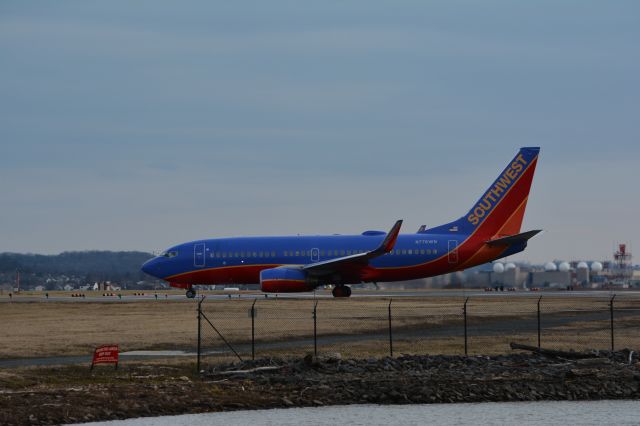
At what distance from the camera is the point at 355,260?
59.2 meters

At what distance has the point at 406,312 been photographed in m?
49.9

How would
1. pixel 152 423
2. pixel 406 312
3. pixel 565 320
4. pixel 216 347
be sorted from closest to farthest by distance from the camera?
1. pixel 152 423
2. pixel 216 347
3. pixel 565 320
4. pixel 406 312

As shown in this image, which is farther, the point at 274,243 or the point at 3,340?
the point at 274,243

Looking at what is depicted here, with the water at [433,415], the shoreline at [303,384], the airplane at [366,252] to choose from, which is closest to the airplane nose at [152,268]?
the airplane at [366,252]

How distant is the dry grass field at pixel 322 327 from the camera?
3453 cm

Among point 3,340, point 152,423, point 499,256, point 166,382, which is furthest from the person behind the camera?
point 499,256

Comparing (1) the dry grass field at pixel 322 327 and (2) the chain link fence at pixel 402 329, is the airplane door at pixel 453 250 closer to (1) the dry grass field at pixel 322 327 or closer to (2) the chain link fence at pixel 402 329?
(1) the dry grass field at pixel 322 327

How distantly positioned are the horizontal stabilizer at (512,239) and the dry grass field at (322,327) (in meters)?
3.97

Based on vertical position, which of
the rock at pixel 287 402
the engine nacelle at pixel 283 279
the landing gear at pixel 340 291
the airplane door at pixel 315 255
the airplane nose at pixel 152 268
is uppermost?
the airplane door at pixel 315 255

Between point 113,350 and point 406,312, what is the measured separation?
23.6 meters

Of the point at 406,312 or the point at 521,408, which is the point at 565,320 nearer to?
the point at 406,312

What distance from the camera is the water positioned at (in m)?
22.6

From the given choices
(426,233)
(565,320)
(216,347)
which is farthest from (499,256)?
(216,347)

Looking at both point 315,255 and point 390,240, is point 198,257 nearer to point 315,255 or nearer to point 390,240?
point 315,255
